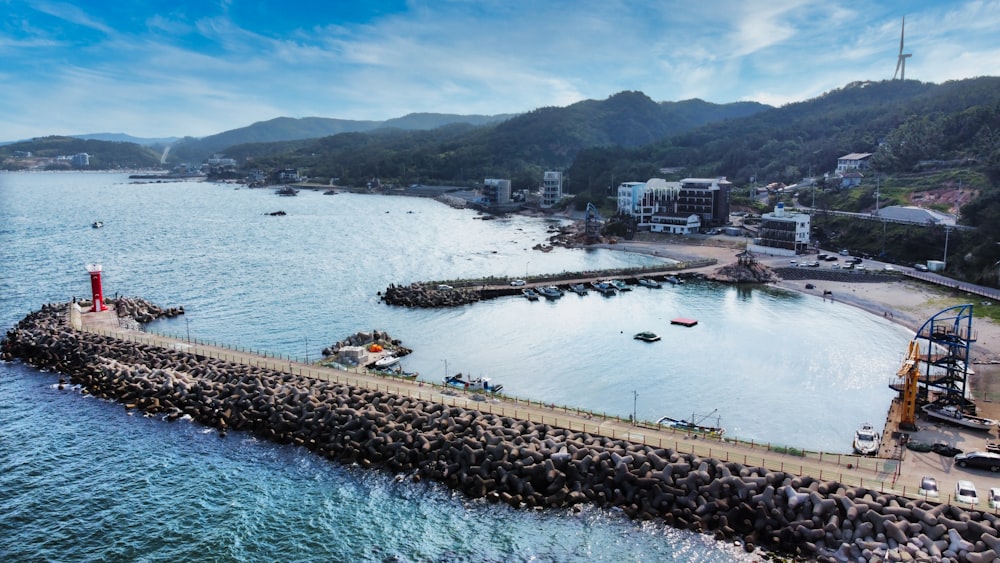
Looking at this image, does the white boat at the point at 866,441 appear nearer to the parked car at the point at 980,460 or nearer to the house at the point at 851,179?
the parked car at the point at 980,460

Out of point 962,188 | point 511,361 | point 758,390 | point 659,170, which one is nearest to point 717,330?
point 758,390

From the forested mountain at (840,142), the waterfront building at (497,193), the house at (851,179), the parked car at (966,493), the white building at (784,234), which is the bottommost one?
the parked car at (966,493)

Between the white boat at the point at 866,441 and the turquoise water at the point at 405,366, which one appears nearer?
the turquoise water at the point at 405,366

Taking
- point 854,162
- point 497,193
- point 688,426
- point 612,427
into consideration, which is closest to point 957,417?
point 688,426

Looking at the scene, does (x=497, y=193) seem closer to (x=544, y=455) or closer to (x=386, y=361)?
(x=386, y=361)

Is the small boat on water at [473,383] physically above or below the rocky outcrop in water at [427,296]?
below

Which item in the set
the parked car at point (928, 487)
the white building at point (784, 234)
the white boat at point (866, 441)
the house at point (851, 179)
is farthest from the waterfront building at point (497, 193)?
the parked car at point (928, 487)
